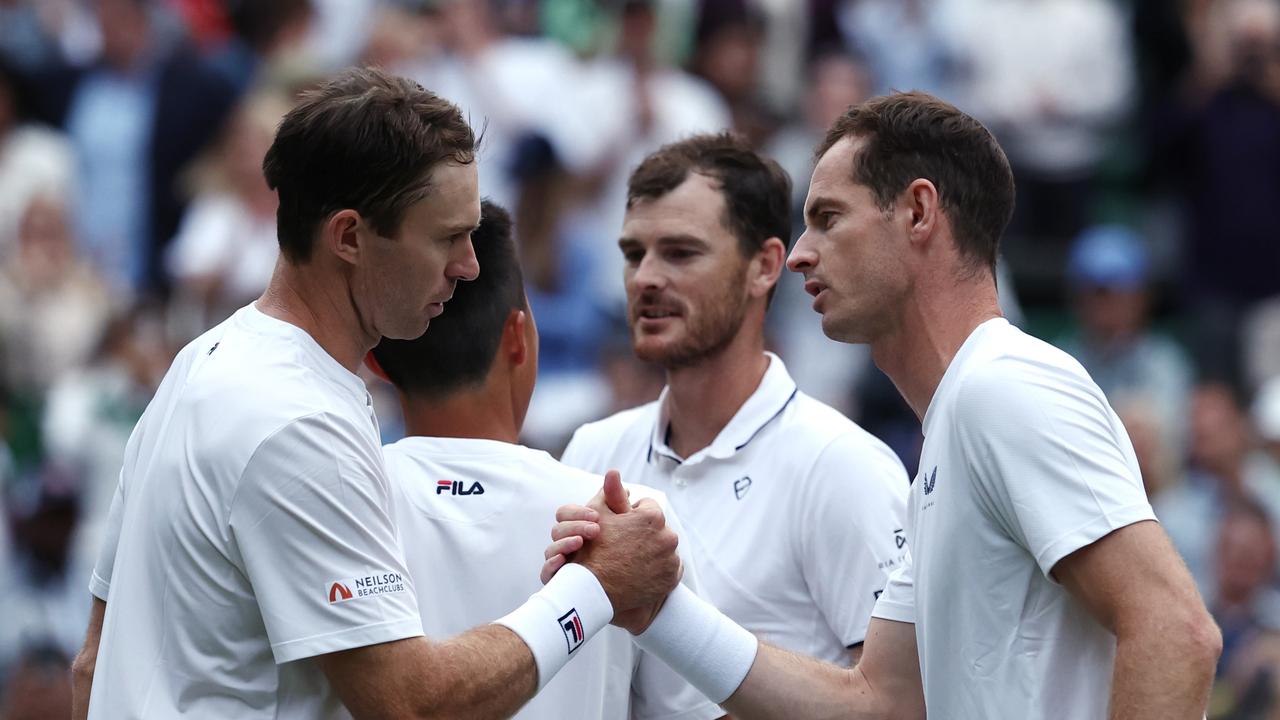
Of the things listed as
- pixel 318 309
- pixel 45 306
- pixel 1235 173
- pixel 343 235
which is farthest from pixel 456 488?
pixel 1235 173

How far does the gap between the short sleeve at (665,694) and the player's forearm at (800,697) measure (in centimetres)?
7

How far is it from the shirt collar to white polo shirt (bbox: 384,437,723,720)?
73 centimetres

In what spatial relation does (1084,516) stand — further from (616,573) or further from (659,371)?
(659,371)

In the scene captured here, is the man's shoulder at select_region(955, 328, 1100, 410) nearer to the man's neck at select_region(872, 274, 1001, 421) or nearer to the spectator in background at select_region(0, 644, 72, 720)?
the man's neck at select_region(872, 274, 1001, 421)

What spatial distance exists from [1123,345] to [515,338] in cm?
623

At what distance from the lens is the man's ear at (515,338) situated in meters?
3.95

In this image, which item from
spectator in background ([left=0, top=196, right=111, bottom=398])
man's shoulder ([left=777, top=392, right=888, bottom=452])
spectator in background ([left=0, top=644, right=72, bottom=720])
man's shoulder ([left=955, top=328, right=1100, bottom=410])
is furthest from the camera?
spectator in background ([left=0, top=196, right=111, bottom=398])

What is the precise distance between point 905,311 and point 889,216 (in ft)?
0.68

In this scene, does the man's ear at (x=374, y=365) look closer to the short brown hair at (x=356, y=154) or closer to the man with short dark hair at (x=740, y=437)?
the short brown hair at (x=356, y=154)

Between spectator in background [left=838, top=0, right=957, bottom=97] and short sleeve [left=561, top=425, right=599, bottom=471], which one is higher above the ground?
spectator in background [left=838, top=0, right=957, bottom=97]

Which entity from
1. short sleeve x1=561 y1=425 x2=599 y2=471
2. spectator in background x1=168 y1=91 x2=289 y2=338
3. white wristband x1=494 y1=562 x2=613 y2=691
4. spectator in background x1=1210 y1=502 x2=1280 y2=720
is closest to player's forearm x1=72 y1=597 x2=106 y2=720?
white wristband x1=494 y1=562 x2=613 y2=691

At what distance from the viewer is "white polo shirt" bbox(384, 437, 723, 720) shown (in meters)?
3.65

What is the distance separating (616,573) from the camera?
12.1ft

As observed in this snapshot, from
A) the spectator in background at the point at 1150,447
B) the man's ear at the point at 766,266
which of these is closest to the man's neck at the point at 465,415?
the man's ear at the point at 766,266
